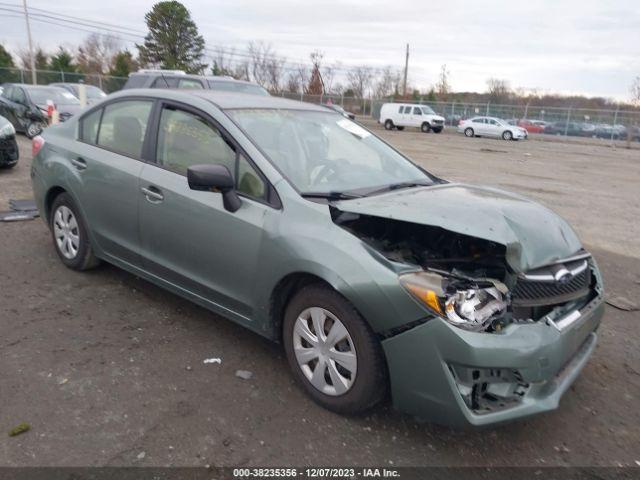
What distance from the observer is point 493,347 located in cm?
259

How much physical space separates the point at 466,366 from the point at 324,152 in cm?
192

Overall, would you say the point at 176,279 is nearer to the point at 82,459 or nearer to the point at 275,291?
the point at 275,291

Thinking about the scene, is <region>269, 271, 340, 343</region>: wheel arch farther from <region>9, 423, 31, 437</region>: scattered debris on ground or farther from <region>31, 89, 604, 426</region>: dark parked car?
<region>9, 423, 31, 437</region>: scattered debris on ground

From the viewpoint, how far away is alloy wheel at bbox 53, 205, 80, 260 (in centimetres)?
483

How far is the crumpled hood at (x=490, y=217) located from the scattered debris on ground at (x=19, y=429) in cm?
199

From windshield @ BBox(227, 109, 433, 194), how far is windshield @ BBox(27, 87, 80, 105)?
534 inches

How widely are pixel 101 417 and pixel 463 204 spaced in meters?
2.34

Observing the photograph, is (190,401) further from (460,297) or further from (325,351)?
(460,297)

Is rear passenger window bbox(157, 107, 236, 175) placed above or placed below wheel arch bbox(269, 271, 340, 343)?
above

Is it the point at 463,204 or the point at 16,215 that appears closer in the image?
the point at 463,204

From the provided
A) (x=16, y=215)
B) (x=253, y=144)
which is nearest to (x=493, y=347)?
(x=253, y=144)

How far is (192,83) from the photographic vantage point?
1159 cm

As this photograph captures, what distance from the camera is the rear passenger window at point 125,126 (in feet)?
13.9

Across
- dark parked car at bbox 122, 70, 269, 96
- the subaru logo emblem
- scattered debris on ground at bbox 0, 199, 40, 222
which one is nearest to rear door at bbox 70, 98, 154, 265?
scattered debris on ground at bbox 0, 199, 40, 222
